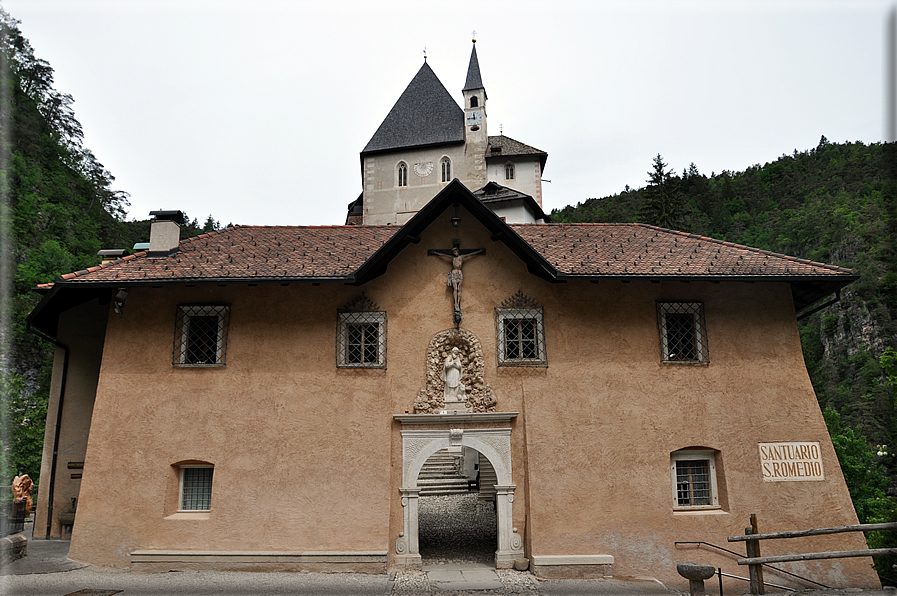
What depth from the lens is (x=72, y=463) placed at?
13.4m

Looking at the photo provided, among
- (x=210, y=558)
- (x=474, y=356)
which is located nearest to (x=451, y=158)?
(x=474, y=356)

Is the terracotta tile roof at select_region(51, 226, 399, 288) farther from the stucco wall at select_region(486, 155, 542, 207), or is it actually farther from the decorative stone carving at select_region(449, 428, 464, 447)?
the stucco wall at select_region(486, 155, 542, 207)

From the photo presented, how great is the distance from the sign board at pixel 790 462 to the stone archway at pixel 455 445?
4822 mm

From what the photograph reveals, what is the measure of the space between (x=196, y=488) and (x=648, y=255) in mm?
10076

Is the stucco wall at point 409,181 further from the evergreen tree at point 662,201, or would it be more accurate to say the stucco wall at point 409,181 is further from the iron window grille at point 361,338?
the iron window grille at point 361,338

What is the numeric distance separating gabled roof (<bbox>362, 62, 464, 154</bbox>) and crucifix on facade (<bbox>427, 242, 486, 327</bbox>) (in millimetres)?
28326

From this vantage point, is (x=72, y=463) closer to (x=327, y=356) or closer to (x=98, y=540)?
(x=98, y=540)

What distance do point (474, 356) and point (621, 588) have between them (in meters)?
4.74

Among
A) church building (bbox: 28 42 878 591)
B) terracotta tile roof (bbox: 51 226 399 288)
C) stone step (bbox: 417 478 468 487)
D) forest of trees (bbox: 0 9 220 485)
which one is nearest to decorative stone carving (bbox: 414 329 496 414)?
church building (bbox: 28 42 878 591)

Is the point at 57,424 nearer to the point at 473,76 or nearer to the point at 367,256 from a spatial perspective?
the point at 367,256

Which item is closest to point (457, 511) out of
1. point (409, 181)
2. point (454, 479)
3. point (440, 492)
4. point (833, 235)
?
point (440, 492)

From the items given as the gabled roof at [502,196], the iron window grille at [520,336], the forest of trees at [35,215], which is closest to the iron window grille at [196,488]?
the iron window grille at [520,336]

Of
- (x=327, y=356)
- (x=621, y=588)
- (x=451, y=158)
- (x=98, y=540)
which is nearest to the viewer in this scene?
(x=621, y=588)

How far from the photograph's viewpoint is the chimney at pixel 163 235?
12305 mm
